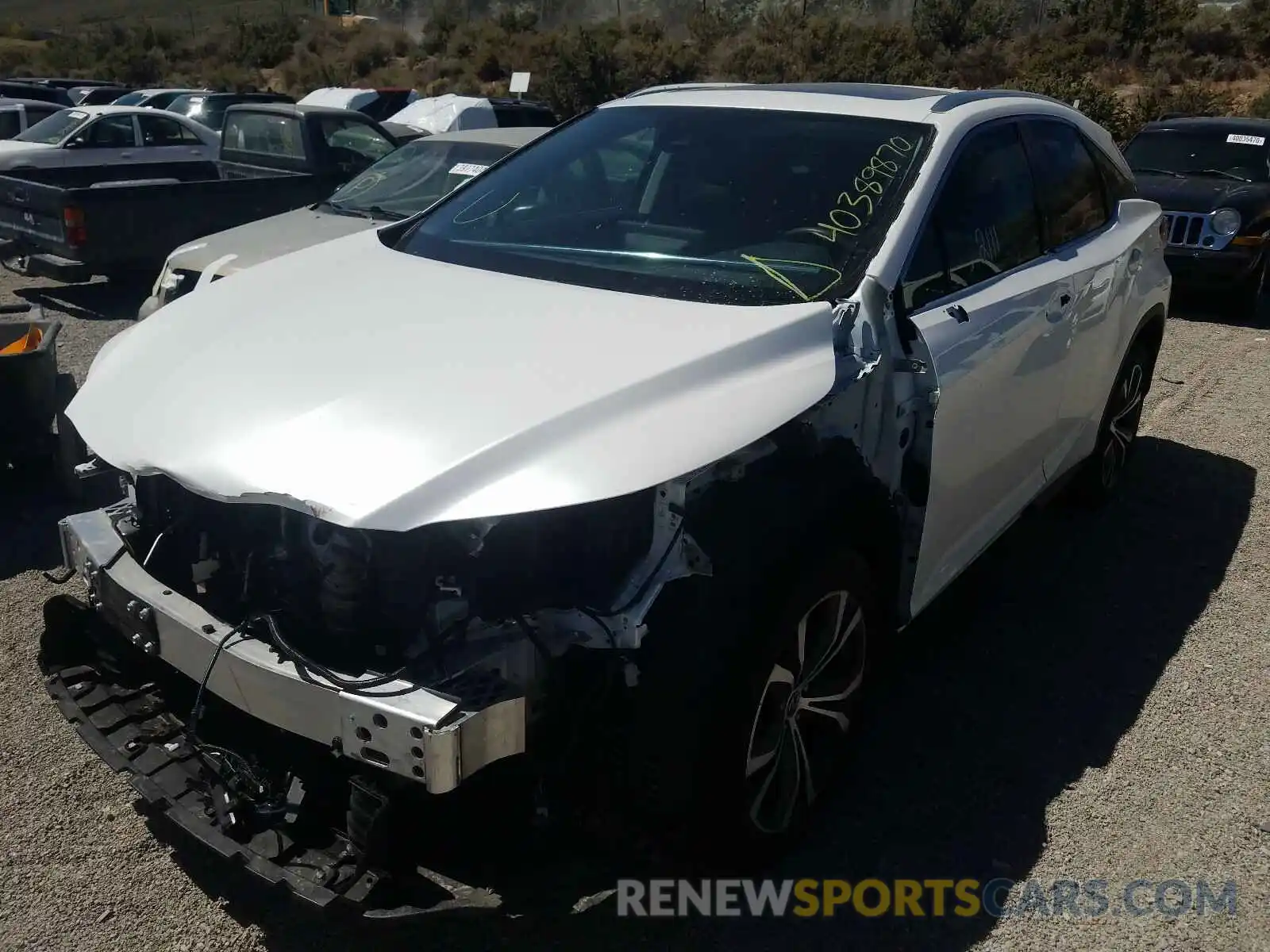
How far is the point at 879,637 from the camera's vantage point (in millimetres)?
3150

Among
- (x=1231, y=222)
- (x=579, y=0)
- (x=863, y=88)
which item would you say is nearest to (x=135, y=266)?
(x=863, y=88)

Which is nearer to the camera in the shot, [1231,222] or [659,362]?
[659,362]

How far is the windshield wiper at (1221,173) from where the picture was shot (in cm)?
982

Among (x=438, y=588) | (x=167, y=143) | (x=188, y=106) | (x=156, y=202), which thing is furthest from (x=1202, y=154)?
(x=188, y=106)

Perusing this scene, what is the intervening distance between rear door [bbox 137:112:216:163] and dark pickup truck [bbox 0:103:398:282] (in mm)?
3396

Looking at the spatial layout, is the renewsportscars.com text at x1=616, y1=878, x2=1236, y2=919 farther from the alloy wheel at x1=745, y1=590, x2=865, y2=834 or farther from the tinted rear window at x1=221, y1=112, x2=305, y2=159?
Answer: the tinted rear window at x1=221, y1=112, x2=305, y2=159

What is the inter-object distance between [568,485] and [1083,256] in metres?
2.84

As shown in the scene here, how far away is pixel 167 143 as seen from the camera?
13758 mm

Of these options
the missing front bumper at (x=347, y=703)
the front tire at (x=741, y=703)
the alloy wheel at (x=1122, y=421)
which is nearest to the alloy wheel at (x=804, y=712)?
the front tire at (x=741, y=703)

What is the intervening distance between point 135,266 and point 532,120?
808 cm

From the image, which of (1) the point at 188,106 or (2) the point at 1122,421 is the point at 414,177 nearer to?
(2) the point at 1122,421

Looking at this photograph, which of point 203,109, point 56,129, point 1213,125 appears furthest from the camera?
point 203,109

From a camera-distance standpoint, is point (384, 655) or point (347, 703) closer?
point (347, 703)

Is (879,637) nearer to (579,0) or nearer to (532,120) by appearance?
(532,120)
